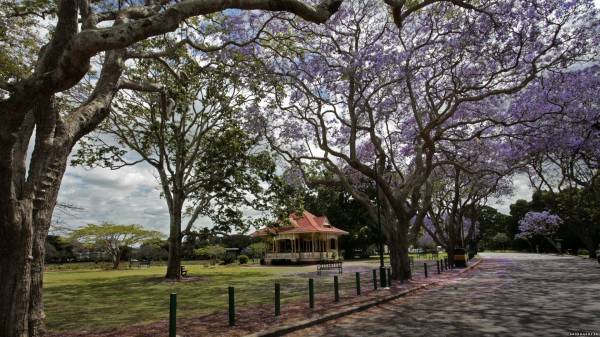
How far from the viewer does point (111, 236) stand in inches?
1929

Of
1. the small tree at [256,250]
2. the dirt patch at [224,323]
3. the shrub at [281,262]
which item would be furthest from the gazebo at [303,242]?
the dirt patch at [224,323]

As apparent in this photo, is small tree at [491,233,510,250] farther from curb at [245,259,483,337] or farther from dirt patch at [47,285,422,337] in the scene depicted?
dirt patch at [47,285,422,337]

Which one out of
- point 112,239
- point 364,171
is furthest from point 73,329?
point 112,239

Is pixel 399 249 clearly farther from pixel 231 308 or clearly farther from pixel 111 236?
pixel 111 236

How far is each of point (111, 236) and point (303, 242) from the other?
A: 22567 mm

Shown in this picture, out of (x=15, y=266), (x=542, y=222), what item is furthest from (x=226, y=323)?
(x=542, y=222)

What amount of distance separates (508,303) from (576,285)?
578 cm

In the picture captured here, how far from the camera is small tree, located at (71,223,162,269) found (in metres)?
47.7

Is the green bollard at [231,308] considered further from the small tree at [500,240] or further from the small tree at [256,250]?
the small tree at [500,240]

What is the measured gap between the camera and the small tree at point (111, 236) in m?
47.7

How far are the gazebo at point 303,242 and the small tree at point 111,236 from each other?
16237 millimetres

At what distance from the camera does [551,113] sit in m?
18.4

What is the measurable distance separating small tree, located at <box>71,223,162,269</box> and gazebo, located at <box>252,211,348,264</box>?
16237 mm

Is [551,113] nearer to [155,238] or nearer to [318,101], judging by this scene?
[318,101]
